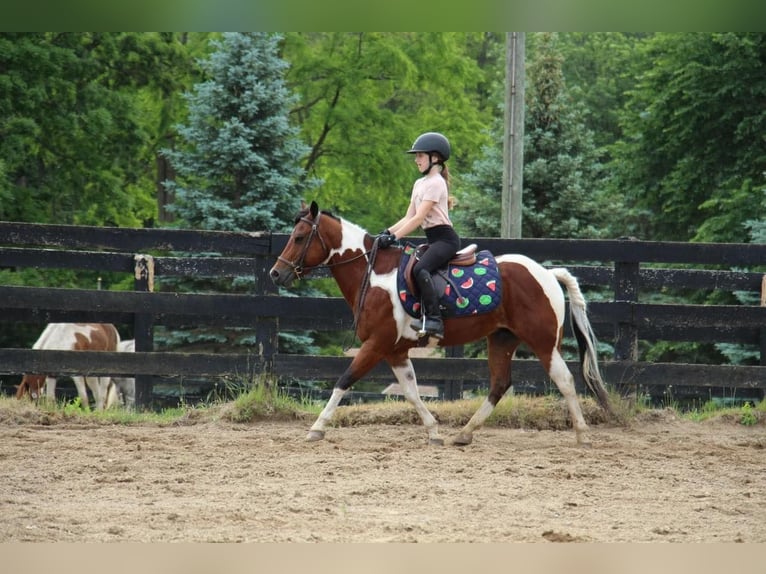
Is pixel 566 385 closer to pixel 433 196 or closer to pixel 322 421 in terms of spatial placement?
pixel 433 196

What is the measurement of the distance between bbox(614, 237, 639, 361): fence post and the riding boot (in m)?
2.31

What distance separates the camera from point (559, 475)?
241 inches

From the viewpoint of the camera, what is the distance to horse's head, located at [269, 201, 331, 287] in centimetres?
754

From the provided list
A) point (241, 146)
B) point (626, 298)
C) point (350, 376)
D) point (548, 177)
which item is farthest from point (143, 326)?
point (548, 177)

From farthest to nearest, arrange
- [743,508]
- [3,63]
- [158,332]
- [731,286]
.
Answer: [3,63] → [158,332] → [731,286] → [743,508]

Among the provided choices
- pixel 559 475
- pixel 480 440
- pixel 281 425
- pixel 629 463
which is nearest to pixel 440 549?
pixel 559 475

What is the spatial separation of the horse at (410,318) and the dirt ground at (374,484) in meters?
0.39

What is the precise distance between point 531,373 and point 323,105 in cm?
1794

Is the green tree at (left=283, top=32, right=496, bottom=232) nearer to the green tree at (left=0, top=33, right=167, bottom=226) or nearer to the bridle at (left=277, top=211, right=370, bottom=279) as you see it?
the green tree at (left=0, top=33, right=167, bottom=226)

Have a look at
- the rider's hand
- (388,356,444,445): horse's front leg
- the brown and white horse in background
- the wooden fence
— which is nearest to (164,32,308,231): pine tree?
the brown and white horse in background

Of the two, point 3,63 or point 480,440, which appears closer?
point 480,440

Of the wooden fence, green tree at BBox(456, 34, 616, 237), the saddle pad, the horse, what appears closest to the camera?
the saddle pad

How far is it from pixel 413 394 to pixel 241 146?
Answer: 1092cm

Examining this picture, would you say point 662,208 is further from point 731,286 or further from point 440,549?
point 440,549
